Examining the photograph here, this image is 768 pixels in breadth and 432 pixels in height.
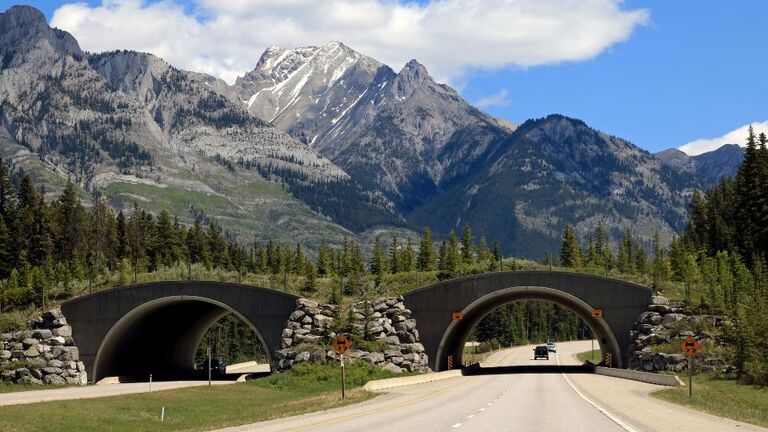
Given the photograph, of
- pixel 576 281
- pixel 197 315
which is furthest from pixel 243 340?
pixel 576 281

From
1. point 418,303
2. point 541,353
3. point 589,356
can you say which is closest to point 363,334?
point 418,303

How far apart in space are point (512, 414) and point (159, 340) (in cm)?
5798

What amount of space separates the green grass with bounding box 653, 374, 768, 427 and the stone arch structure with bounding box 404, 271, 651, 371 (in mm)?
11196

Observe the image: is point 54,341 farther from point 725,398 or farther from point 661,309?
point 725,398

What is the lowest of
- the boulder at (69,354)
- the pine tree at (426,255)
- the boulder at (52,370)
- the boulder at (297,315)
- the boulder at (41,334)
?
the boulder at (52,370)

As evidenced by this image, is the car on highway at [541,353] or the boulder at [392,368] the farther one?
the car on highway at [541,353]

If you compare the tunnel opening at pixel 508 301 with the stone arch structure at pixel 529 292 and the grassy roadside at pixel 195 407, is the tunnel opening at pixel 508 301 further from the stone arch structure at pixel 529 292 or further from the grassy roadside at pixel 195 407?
the grassy roadside at pixel 195 407

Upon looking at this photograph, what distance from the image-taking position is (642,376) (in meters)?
61.8

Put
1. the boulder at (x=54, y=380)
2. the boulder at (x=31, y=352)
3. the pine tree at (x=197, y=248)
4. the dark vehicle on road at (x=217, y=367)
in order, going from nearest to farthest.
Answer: the boulder at (x=54, y=380) → the boulder at (x=31, y=352) → the dark vehicle on road at (x=217, y=367) → the pine tree at (x=197, y=248)

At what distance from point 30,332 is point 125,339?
8393 mm

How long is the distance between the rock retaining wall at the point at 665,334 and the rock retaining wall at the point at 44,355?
40658 mm

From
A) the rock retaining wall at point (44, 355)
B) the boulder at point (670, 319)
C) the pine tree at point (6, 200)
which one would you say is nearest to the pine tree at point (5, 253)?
the pine tree at point (6, 200)

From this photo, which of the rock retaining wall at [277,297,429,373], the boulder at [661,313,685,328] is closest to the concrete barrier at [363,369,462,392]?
the rock retaining wall at [277,297,429,373]

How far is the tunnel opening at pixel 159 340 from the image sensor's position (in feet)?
238
